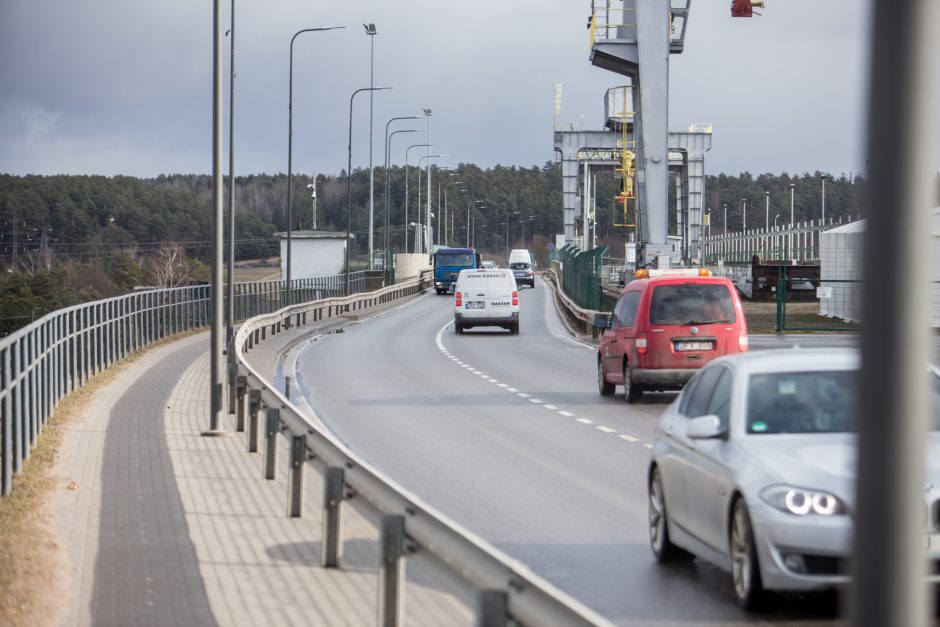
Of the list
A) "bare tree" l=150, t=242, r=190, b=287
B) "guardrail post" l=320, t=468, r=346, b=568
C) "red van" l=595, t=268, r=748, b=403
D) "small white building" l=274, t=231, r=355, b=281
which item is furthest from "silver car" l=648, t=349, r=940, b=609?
"bare tree" l=150, t=242, r=190, b=287

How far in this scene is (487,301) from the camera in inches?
1800

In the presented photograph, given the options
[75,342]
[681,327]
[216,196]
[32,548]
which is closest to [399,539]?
[32,548]

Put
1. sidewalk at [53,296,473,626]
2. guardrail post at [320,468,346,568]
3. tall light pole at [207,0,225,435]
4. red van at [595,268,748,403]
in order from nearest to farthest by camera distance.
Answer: sidewalk at [53,296,473,626], guardrail post at [320,468,346,568], tall light pole at [207,0,225,435], red van at [595,268,748,403]

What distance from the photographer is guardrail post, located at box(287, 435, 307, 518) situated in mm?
11312

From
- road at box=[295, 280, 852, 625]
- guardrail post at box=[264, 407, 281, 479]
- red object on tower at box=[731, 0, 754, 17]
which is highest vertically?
red object on tower at box=[731, 0, 754, 17]

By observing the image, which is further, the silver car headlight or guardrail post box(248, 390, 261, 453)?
guardrail post box(248, 390, 261, 453)

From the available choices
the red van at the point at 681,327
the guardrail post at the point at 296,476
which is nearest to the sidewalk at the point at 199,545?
the guardrail post at the point at 296,476

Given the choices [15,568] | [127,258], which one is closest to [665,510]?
[15,568]

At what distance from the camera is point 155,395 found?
2342 cm

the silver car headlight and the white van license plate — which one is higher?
the silver car headlight

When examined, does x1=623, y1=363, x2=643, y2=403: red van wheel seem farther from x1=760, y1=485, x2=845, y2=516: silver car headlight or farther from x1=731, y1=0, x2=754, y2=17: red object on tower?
x1=731, y1=0, x2=754, y2=17: red object on tower

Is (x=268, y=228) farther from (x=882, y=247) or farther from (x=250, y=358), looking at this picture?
(x=882, y=247)

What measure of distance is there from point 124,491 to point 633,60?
126ft

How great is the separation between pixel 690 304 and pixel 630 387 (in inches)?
62.1
